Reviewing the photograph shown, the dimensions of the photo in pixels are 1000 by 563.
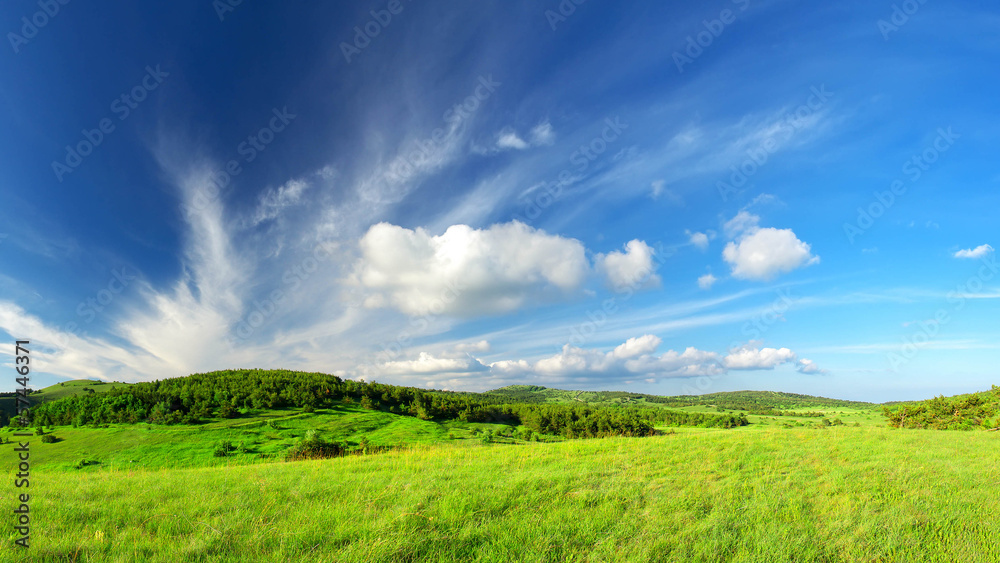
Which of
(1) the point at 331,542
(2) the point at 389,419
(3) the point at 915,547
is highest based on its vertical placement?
(1) the point at 331,542

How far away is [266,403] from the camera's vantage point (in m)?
43.7

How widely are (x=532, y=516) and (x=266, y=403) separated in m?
47.3

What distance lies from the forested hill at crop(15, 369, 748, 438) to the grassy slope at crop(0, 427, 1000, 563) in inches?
1456

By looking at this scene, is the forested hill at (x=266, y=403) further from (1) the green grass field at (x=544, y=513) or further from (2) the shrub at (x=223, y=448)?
(1) the green grass field at (x=544, y=513)

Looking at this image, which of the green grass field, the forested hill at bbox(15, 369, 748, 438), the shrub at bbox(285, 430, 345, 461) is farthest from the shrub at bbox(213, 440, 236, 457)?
the green grass field

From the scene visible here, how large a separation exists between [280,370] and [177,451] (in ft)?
114

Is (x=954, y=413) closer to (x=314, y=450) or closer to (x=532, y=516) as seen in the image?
(x=532, y=516)

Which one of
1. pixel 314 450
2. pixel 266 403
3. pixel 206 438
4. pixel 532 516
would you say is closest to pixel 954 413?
pixel 532 516

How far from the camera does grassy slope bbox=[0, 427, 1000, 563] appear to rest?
5297 mm

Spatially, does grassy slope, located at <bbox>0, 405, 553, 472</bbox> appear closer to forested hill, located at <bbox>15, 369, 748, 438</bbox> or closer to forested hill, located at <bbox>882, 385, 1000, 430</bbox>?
forested hill, located at <bbox>15, 369, 748, 438</bbox>

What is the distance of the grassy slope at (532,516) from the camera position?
209 inches

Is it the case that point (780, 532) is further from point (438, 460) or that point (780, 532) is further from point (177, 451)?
point (177, 451)

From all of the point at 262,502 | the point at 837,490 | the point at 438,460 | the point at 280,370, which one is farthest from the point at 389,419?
the point at 837,490

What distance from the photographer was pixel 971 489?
30.5ft
